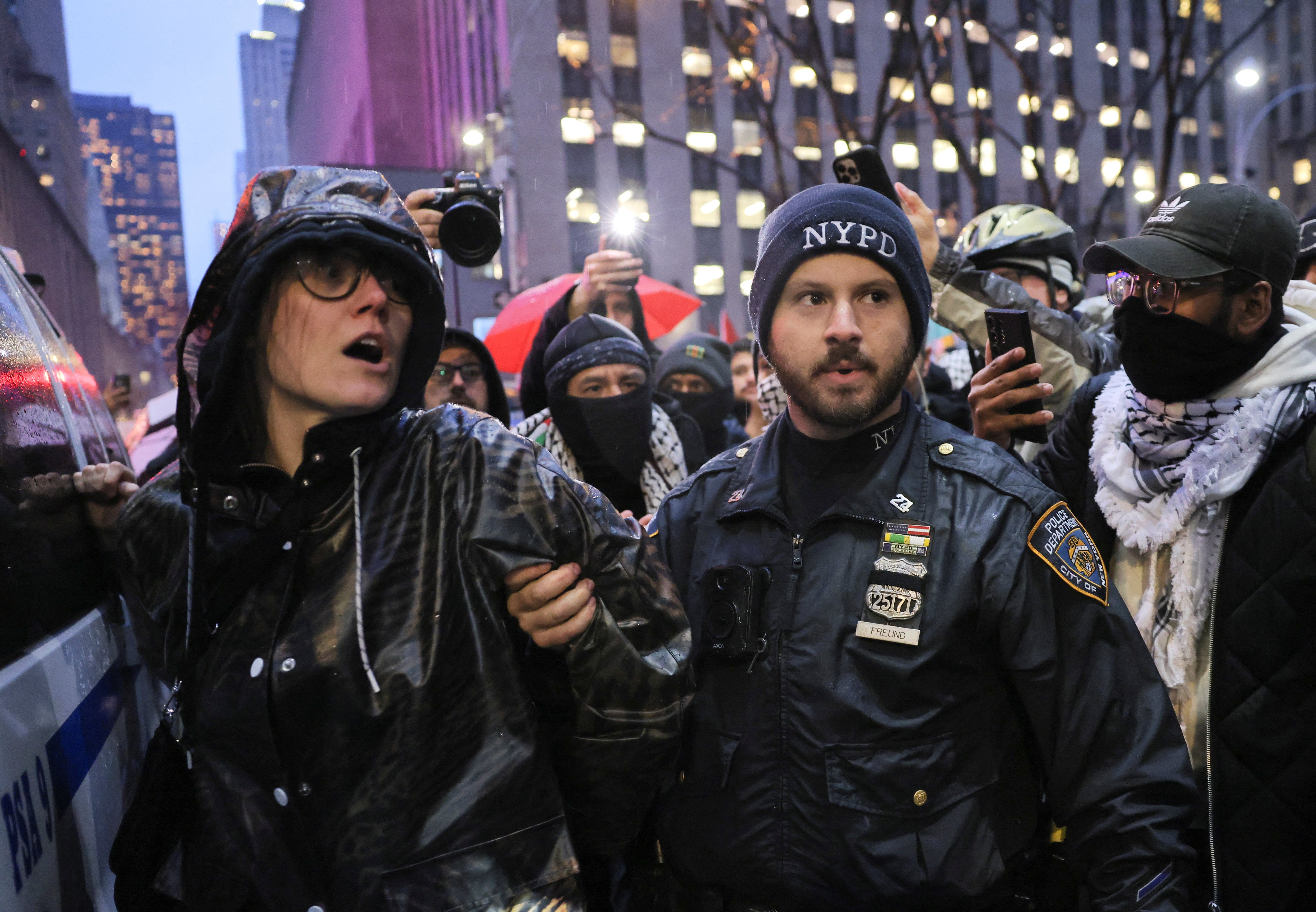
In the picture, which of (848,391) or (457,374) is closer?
(848,391)

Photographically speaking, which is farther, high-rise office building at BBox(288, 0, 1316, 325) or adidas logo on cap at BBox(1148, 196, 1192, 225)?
high-rise office building at BBox(288, 0, 1316, 325)

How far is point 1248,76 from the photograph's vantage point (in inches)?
663

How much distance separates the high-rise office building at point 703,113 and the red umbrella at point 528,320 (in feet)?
55.9

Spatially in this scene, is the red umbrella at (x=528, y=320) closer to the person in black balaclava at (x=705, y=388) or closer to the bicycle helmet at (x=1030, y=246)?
the person in black balaclava at (x=705, y=388)

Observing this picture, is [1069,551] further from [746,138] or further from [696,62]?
[696,62]

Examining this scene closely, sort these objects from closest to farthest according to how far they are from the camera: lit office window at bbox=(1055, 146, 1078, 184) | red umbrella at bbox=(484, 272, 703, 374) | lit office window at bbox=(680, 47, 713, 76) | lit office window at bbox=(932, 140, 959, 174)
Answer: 1. red umbrella at bbox=(484, 272, 703, 374)
2. lit office window at bbox=(680, 47, 713, 76)
3. lit office window at bbox=(1055, 146, 1078, 184)
4. lit office window at bbox=(932, 140, 959, 174)

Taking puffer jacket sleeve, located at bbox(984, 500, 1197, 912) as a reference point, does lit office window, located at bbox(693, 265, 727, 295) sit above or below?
above

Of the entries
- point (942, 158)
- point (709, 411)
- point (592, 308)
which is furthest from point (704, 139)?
point (592, 308)

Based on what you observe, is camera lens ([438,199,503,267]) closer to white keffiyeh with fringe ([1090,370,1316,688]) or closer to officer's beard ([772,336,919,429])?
officer's beard ([772,336,919,429])

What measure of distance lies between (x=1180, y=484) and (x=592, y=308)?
266cm

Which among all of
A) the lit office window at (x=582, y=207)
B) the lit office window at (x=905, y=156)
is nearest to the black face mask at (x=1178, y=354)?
the lit office window at (x=582, y=207)

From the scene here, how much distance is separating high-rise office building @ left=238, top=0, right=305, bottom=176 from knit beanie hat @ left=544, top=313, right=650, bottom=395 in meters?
146

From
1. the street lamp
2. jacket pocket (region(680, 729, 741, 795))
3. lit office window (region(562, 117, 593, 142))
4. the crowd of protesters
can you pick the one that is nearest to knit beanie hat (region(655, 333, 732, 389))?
the crowd of protesters

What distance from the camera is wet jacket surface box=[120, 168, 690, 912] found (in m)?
1.42
